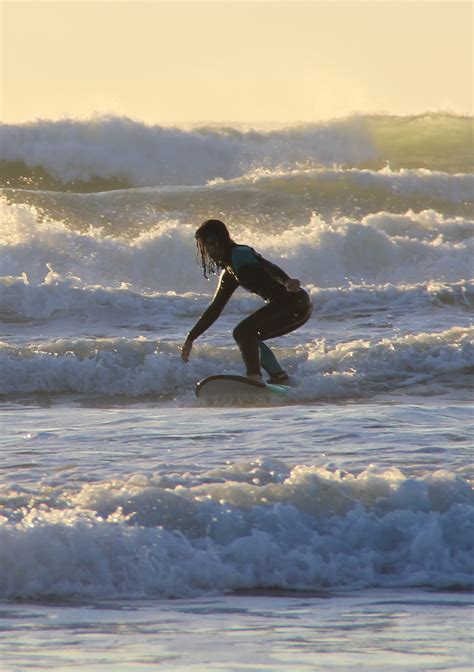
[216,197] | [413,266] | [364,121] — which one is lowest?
[413,266]

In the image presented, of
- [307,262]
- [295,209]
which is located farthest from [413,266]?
[295,209]

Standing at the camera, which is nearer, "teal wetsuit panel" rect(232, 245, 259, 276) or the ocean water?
the ocean water

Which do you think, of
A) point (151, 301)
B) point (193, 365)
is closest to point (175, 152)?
point (151, 301)

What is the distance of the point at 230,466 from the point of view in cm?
775

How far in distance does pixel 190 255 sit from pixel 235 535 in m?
15.2

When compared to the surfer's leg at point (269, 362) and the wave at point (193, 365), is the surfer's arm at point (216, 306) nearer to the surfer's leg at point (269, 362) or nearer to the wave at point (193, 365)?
the surfer's leg at point (269, 362)

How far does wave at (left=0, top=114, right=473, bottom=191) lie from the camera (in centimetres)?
3139

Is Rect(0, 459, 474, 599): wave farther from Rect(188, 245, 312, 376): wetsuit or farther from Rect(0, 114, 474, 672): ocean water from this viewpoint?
Rect(188, 245, 312, 376): wetsuit

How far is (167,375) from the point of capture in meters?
13.6

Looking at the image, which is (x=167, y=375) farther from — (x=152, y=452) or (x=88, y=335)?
(x=152, y=452)

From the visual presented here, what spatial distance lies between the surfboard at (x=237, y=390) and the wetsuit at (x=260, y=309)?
154 mm

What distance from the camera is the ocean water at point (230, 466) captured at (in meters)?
5.69

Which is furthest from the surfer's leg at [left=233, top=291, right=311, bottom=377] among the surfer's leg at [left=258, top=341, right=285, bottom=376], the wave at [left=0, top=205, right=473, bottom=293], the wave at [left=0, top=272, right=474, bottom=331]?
the wave at [left=0, top=205, right=473, bottom=293]

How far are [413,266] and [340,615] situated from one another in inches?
643
